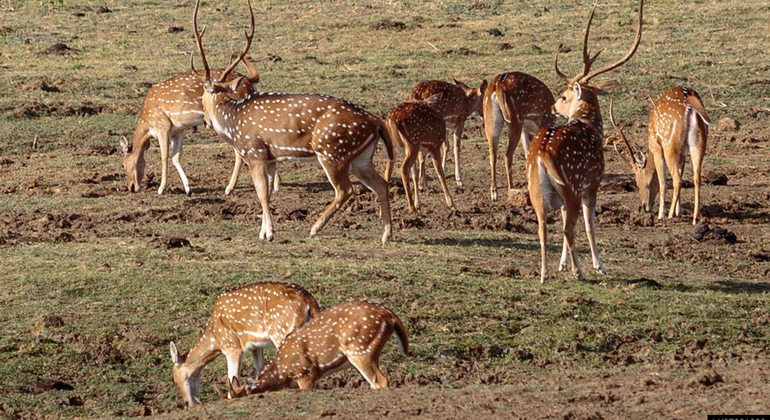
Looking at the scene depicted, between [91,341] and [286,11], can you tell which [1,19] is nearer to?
[286,11]

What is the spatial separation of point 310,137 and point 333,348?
4816 mm

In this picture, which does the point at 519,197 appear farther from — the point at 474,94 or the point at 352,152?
the point at 352,152

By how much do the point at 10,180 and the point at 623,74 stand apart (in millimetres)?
12134

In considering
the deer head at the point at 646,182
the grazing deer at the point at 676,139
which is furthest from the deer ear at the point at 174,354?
the deer head at the point at 646,182

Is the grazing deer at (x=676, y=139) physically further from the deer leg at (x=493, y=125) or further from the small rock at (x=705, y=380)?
the small rock at (x=705, y=380)

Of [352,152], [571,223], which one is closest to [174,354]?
[571,223]

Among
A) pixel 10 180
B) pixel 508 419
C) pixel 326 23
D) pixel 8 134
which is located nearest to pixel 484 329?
pixel 508 419

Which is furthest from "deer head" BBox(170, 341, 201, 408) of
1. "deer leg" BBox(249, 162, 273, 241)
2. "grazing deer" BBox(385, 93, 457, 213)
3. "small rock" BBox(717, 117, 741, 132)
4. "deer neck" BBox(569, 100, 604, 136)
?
"small rock" BBox(717, 117, 741, 132)

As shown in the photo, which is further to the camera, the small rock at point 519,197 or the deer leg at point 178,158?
the deer leg at point 178,158

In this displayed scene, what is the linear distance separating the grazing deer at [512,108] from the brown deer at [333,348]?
778 cm

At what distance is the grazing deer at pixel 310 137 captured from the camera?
12.6 m

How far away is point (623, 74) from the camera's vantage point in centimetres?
2408

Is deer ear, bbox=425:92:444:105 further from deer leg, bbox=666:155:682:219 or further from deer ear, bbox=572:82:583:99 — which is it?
deer ear, bbox=572:82:583:99

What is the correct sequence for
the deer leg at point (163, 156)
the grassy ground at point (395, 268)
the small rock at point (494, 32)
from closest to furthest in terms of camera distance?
1. the grassy ground at point (395, 268)
2. the deer leg at point (163, 156)
3. the small rock at point (494, 32)
